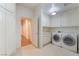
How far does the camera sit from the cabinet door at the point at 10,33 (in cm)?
113

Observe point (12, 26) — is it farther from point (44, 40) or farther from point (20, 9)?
point (44, 40)

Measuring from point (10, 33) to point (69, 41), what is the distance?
101 cm

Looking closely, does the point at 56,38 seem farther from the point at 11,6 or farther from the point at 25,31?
the point at 11,6

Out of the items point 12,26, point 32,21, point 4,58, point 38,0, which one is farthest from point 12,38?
Result: point 38,0

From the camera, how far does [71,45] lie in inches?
52.4

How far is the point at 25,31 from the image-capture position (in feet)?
4.24

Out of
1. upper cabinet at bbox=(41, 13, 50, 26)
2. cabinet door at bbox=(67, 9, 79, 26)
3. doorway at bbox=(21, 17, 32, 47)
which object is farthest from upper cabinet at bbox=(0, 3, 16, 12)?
cabinet door at bbox=(67, 9, 79, 26)

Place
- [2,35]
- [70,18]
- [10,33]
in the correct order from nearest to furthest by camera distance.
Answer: [2,35]
[10,33]
[70,18]

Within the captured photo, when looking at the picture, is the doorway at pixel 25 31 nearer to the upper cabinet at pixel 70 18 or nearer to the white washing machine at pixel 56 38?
the white washing machine at pixel 56 38

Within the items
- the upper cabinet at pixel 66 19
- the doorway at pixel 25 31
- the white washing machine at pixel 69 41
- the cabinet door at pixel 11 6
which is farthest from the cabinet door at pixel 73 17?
the cabinet door at pixel 11 6

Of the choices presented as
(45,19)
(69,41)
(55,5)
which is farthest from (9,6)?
(69,41)

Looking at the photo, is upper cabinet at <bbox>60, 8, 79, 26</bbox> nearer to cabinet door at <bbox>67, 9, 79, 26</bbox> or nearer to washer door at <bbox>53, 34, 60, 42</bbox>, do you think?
cabinet door at <bbox>67, 9, 79, 26</bbox>

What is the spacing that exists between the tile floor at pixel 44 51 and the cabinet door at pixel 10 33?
0.36 ft

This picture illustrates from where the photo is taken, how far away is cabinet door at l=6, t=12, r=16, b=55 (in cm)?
113
